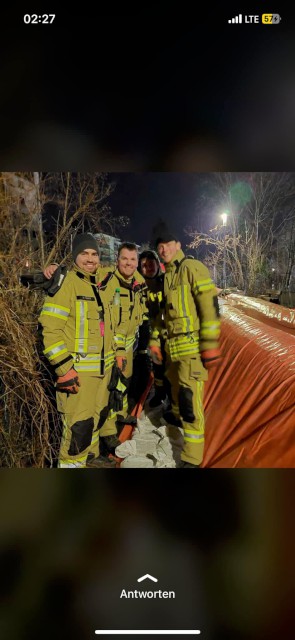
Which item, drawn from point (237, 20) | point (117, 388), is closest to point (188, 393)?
point (117, 388)

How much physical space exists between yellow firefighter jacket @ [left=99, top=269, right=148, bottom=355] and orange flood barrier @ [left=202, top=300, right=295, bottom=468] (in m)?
0.22

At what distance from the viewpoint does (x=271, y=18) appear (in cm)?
64

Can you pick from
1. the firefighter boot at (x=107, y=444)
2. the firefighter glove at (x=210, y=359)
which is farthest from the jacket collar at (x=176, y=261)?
the firefighter boot at (x=107, y=444)

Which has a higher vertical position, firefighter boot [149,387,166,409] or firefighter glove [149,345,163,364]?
firefighter glove [149,345,163,364]

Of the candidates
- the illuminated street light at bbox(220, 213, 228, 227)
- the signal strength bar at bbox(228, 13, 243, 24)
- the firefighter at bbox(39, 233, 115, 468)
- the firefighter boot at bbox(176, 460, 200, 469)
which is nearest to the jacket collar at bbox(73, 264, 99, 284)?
the firefighter at bbox(39, 233, 115, 468)

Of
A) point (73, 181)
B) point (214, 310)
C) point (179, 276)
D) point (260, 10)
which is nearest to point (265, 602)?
point (214, 310)

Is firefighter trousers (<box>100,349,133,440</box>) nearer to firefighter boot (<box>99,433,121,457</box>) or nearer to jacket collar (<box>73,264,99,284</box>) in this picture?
firefighter boot (<box>99,433,121,457</box>)

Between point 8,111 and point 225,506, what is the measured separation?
1053 millimetres

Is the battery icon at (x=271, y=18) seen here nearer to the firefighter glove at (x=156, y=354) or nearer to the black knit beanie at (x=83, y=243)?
the black knit beanie at (x=83, y=243)

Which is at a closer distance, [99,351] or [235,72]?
[235,72]

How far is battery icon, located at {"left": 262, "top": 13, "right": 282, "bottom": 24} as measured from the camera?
2.10 feet

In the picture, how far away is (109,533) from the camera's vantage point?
72 cm

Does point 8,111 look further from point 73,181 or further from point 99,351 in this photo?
point 99,351

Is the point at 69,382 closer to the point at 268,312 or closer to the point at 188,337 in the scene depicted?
the point at 188,337
